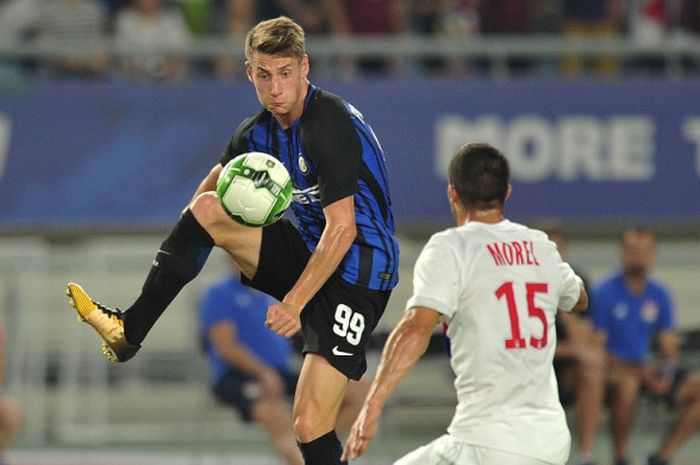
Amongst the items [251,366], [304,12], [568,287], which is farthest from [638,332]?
[568,287]

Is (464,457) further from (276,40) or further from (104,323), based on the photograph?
(276,40)

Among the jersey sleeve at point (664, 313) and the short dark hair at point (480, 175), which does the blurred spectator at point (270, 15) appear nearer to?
the jersey sleeve at point (664, 313)

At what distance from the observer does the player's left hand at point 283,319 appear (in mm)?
5309

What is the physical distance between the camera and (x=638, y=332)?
35.4ft

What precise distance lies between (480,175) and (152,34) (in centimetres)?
735

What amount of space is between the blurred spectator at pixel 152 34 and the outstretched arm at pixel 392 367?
7318mm

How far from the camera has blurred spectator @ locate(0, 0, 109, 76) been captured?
40.4 ft

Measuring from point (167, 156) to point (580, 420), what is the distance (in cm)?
412

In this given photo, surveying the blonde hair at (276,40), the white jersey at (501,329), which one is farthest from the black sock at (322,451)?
the blonde hair at (276,40)

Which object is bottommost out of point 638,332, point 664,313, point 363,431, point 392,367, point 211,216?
point 638,332

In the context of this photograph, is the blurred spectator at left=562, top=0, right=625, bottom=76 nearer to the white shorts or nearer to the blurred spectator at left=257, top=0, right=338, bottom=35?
the blurred spectator at left=257, top=0, right=338, bottom=35

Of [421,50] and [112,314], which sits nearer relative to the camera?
[112,314]

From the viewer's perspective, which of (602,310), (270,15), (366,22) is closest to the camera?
(602,310)

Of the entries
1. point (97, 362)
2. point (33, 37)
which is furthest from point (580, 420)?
point (33, 37)
